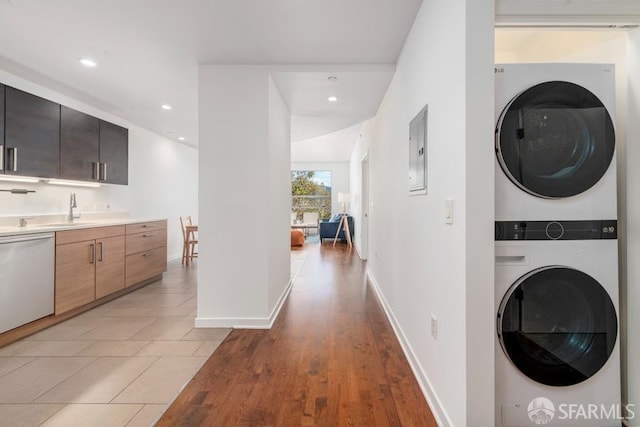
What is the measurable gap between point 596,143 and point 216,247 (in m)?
2.78

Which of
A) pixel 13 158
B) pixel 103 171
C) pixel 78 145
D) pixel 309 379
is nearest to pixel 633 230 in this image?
pixel 309 379

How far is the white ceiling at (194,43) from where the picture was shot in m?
2.07

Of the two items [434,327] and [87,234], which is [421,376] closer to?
[434,327]

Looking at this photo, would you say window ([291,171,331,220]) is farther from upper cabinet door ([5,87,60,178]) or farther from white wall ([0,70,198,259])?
upper cabinet door ([5,87,60,178])

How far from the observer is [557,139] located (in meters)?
1.41

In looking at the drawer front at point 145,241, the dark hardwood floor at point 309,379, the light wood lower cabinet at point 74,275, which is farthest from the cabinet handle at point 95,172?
the dark hardwood floor at point 309,379

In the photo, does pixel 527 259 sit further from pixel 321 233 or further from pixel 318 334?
pixel 321 233

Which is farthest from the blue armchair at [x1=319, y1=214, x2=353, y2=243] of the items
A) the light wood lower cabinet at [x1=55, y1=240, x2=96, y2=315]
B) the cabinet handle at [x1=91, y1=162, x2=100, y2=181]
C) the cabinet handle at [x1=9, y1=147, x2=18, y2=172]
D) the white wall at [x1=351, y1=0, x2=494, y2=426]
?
the cabinet handle at [x1=9, y1=147, x2=18, y2=172]

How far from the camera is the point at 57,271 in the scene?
2.88 meters

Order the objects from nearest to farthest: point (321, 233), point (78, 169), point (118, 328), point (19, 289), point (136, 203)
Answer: point (19, 289)
point (118, 328)
point (78, 169)
point (136, 203)
point (321, 233)

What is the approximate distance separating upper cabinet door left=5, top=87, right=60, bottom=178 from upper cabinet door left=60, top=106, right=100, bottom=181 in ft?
0.28

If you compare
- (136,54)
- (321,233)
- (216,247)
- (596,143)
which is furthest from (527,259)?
(321,233)

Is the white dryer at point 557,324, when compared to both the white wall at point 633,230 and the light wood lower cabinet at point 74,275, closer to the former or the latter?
the white wall at point 633,230

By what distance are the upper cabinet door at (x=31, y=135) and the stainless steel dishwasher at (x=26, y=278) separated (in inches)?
Answer: 31.4
